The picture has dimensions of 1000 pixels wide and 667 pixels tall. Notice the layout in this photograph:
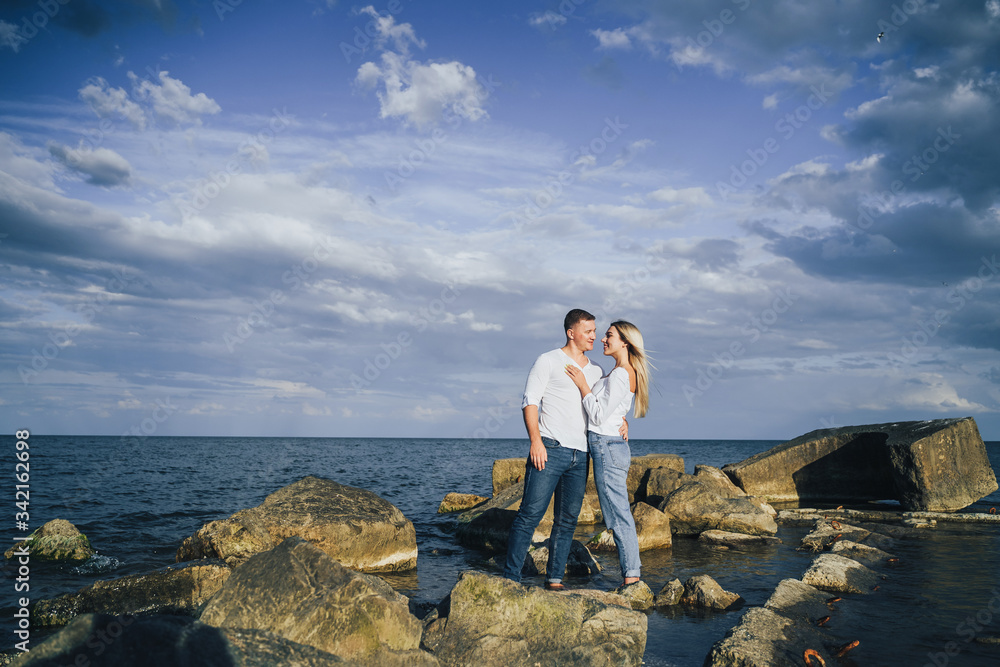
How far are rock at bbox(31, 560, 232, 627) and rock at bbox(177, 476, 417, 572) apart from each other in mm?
1087

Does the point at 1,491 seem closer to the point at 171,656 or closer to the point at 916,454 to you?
the point at 171,656

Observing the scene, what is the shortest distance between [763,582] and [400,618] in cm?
525

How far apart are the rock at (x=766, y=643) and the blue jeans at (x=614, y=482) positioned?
1298mm

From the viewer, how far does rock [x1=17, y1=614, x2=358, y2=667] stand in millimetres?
2492

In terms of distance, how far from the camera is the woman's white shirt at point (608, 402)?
552 centimetres

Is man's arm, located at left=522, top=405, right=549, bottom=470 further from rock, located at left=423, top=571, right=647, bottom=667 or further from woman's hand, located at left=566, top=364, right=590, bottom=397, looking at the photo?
rock, located at left=423, top=571, right=647, bottom=667

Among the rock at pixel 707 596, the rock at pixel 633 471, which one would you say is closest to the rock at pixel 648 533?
the rock at pixel 707 596

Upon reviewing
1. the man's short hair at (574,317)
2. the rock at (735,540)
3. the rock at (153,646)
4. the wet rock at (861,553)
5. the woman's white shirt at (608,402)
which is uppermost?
the man's short hair at (574,317)

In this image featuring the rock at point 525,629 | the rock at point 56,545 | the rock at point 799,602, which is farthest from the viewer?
the rock at point 56,545

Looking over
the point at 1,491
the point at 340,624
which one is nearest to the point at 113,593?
the point at 340,624

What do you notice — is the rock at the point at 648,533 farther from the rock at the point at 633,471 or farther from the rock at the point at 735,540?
the rock at the point at 633,471

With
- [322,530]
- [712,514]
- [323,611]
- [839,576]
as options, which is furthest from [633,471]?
[323,611]

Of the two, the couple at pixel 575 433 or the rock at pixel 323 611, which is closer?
the rock at pixel 323 611

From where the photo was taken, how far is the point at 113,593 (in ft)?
20.6
